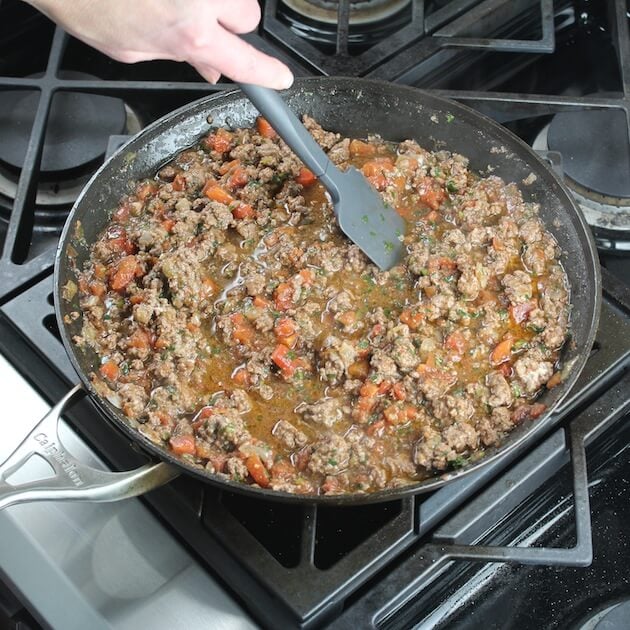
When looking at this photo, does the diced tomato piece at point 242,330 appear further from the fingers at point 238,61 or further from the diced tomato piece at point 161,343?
the fingers at point 238,61

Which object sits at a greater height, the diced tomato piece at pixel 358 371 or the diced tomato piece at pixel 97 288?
the diced tomato piece at pixel 97 288

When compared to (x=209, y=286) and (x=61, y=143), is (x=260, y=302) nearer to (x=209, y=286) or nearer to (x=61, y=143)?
(x=209, y=286)

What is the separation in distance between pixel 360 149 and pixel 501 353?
0.91m

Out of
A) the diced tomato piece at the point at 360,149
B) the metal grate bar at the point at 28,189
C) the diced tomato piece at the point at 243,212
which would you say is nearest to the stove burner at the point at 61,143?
the metal grate bar at the point at 28,189

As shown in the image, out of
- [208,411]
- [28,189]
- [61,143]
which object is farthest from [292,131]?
[61,143]

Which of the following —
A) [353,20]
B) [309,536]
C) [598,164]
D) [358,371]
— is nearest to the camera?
[309,536]

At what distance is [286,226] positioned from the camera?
264 centimetres

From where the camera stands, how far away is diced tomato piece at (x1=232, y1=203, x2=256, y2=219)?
2.64 meters

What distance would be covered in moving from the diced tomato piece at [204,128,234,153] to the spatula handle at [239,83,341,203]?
557mm

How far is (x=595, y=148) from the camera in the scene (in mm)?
2949

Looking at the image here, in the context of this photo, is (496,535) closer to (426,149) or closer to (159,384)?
(159,384)

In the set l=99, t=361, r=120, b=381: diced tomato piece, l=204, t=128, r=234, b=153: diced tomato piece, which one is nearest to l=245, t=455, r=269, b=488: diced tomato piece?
l=99, t=361, r=120, b=381: diced tomato piece

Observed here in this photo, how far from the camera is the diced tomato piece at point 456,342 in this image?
236 cm

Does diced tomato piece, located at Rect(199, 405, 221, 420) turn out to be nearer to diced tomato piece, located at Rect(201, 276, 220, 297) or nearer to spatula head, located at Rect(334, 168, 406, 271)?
diced tomato piece, located at Rect(201, 276, 220, 297)
